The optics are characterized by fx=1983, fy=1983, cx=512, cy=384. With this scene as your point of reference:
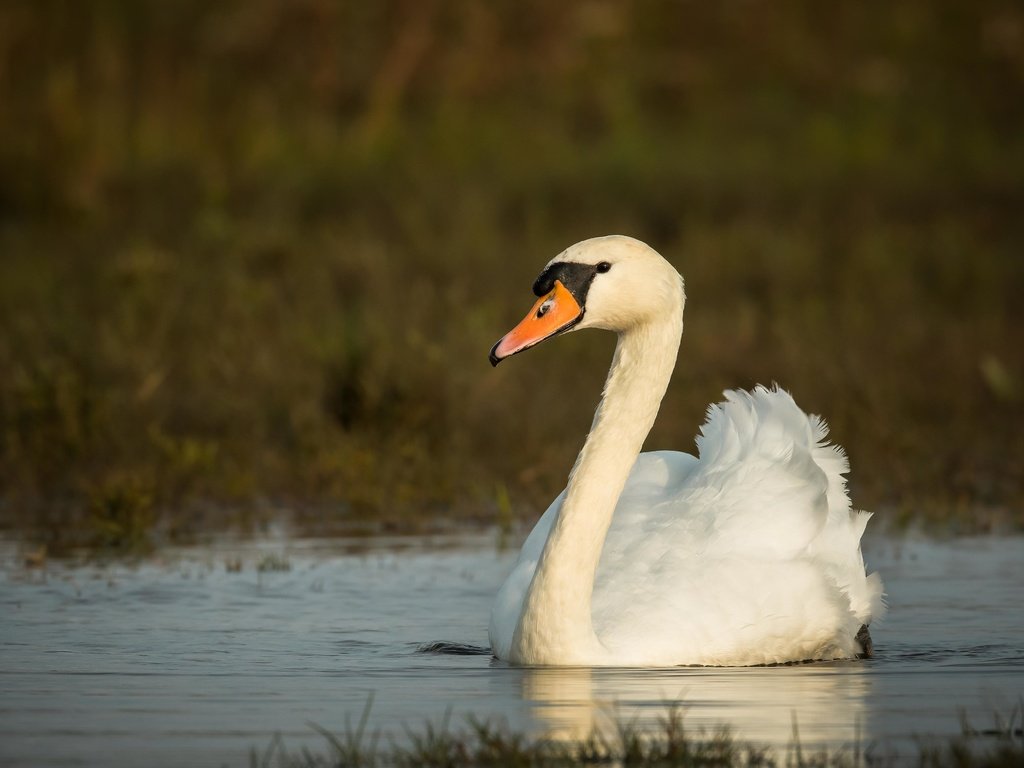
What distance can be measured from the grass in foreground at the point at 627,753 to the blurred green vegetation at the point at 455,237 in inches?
186

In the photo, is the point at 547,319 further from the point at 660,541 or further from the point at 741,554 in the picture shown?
the point at 741,554

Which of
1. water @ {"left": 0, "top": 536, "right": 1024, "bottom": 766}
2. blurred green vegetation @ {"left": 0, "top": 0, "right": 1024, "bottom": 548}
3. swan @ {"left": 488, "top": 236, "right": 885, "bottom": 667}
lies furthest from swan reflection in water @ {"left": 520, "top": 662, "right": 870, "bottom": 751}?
blurred green vegetation @ {"left": 0, "top": 0, "right": 1024, "bottom": 548}

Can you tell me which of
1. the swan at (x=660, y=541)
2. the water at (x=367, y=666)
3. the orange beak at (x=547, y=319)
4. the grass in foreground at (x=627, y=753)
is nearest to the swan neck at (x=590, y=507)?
the swan at (x=660, y=541)

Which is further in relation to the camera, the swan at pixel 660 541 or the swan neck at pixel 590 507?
the swan at pixel 660 541

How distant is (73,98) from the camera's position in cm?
1831

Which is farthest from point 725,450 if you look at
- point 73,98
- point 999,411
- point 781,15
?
point 781,15

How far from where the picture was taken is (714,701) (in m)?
5.98

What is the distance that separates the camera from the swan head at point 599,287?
6.82m

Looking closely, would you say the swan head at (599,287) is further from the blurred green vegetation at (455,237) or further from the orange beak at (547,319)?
the blurred green vegetation at (455,237)

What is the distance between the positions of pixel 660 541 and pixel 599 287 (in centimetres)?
101

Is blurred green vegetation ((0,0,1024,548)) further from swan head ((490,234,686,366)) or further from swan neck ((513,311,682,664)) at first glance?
swan head ((490,234,686,366))

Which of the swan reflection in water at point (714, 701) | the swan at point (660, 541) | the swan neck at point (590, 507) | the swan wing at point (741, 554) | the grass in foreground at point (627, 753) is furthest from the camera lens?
the swan wing at point (741, 554)

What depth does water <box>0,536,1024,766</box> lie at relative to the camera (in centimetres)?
555

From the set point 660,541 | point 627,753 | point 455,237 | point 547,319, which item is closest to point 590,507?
point 660,541
